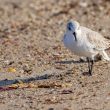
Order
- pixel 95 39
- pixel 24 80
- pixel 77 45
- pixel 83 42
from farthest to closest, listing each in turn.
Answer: pixel 95 39
pixel 24 80
pixel 83 42
pixel 77 45

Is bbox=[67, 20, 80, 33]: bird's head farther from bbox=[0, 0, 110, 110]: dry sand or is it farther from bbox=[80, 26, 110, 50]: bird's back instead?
bbox=[0, 0, 110, 110]: dry sand

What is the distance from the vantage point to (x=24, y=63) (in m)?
12.0

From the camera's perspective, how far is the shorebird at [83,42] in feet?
34.4

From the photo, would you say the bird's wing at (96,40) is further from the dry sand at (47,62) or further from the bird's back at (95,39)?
the dry sand at (47,62)

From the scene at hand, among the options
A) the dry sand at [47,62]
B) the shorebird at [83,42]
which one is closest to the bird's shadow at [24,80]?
the dry sand at [47,62]

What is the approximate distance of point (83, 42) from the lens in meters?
10.6

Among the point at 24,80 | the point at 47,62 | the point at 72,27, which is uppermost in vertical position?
the point at 72,27

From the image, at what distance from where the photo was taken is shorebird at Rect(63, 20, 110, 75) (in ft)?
34.4

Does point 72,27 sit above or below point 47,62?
above

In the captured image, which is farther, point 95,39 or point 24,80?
point 95,39

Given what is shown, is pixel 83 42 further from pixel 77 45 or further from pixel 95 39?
pixel 95 39

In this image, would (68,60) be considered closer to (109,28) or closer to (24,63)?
(24,63)

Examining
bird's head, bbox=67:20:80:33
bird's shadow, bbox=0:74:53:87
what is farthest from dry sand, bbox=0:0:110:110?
bird's head, bbox=67:20:80:33

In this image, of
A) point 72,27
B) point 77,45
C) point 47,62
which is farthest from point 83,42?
point 47,62
